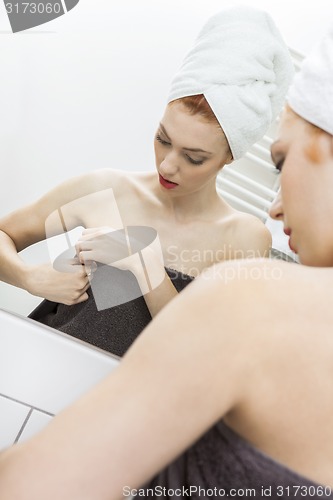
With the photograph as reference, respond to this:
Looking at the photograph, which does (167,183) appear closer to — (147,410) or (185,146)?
(185,146)

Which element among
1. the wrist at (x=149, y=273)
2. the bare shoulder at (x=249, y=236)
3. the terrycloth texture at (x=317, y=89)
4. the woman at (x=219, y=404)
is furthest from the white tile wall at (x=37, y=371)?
the terrycloth texture at (x=317, y=89)

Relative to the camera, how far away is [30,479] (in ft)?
1.44

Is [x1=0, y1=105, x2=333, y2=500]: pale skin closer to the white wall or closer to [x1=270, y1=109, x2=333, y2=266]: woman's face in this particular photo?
[x1=270, y1=109, x2=333, y2=266]: woman's face

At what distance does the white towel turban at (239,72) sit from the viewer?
91 cm

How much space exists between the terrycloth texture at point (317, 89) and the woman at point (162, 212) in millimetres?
316

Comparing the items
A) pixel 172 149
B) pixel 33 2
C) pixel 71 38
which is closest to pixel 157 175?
pixel 172 149

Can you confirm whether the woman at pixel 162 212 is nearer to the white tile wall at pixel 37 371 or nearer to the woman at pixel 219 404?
the white tile wall at pixel 37 371

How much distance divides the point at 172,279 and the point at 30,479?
508mm

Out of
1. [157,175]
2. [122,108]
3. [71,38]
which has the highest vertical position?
[71,38]

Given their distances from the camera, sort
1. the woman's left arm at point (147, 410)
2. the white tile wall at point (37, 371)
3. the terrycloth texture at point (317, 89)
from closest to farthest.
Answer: the woman's left arm at point (147, 410) < the terrycloth texture at point (317, 89) < the white tile wall at point (37, 371)

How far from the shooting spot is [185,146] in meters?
0.93

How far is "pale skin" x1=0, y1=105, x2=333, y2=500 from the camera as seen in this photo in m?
0.42

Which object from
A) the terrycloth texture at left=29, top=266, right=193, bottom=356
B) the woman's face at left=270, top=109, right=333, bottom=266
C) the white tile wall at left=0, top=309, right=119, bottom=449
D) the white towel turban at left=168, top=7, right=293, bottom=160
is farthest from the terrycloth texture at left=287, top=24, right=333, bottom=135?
the white tile wall at left=0, top=309, right=119, bottom=449

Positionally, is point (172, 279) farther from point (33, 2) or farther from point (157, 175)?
point (33, 2)
